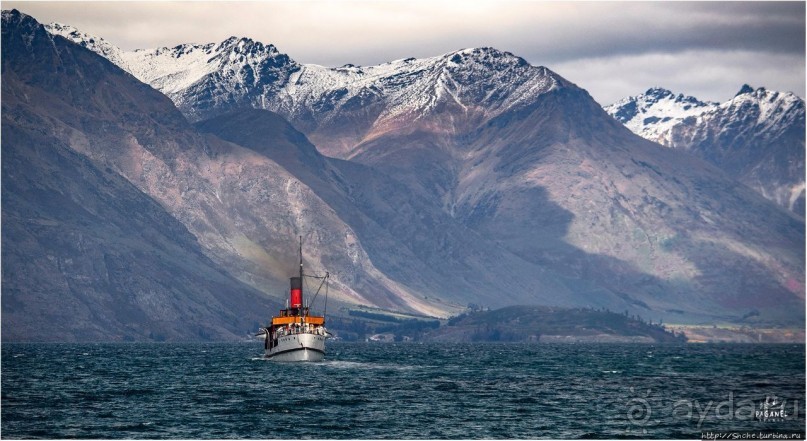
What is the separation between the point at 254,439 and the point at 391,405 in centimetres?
4177

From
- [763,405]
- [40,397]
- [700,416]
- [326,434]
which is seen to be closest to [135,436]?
[326,434]

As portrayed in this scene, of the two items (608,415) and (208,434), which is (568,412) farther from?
(208,434)

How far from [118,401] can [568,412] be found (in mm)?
58917

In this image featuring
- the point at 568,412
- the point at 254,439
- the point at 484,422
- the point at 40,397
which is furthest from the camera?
the point at 40,397

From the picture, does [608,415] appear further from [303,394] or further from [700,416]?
[303,394]

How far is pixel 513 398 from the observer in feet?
642

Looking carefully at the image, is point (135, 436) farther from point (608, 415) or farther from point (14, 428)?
point (608, 415)

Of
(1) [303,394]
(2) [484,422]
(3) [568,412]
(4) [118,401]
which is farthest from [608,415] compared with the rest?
(4) [118,401]

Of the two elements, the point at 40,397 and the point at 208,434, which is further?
the point at 40,397

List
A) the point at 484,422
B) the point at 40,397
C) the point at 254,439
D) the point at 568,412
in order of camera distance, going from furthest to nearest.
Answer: the point at 40,397, the point at 568,412, the point at 484,422, the point at 254,439

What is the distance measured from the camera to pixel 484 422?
16038cm

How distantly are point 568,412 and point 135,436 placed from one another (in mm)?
57043

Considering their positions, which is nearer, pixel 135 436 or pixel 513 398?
pixel 135 436

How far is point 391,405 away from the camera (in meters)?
181
